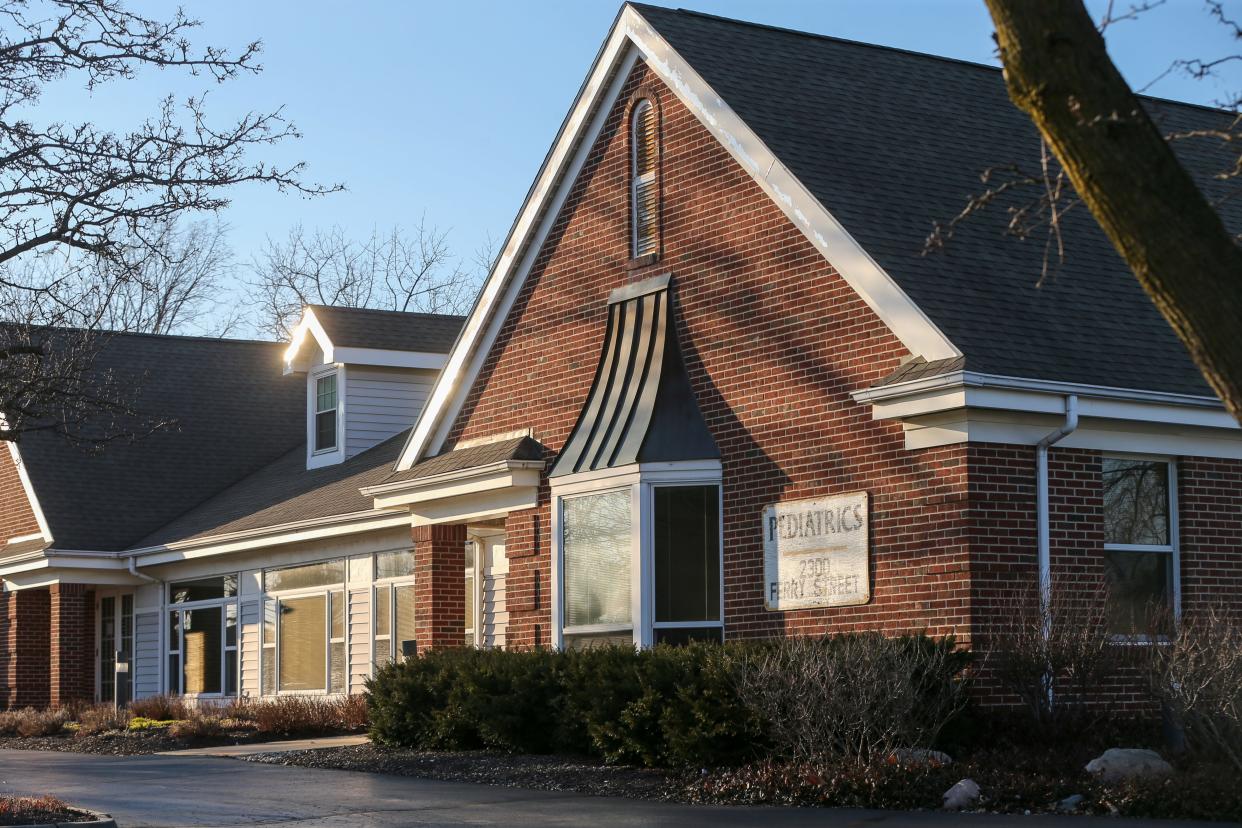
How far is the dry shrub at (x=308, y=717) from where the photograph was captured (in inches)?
903

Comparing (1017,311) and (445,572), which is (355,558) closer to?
(445,572)

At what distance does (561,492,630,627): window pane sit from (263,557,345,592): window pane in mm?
8556

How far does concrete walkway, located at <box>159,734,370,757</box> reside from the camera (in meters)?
20.3

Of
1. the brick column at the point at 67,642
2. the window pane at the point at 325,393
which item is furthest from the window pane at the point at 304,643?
the brick column at the point at 67,642

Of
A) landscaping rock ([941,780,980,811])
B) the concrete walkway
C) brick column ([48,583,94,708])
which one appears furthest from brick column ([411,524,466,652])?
brick column ([48,583,94,708])

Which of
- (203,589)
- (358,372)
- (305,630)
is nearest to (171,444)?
(203,589)

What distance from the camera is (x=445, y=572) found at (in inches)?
860

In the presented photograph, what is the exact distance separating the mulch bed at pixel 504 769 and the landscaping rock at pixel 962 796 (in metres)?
2.36

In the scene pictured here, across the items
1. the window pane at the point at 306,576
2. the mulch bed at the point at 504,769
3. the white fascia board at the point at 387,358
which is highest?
the white fascia board at the point at 387,358

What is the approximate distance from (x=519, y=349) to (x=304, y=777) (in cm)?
648

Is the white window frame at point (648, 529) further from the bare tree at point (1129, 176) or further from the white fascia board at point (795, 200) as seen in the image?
the bare tree at point (1129, 176)

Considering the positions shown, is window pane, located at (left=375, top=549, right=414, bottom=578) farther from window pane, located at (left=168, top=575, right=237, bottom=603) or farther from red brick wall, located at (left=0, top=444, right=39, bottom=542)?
red brick wall, located at (left=0, top=444, right=39, bottom=542)

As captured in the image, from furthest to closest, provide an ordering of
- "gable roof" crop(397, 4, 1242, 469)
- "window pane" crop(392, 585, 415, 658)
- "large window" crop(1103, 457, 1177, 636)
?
1. "window pane" crop(392, 585, 415, 658)
2. "large window" crop(1103, 457, 1177, 636)
3. "gable roof" crop(397, 4, 1242, 469)

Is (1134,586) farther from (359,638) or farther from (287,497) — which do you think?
(287,497)
